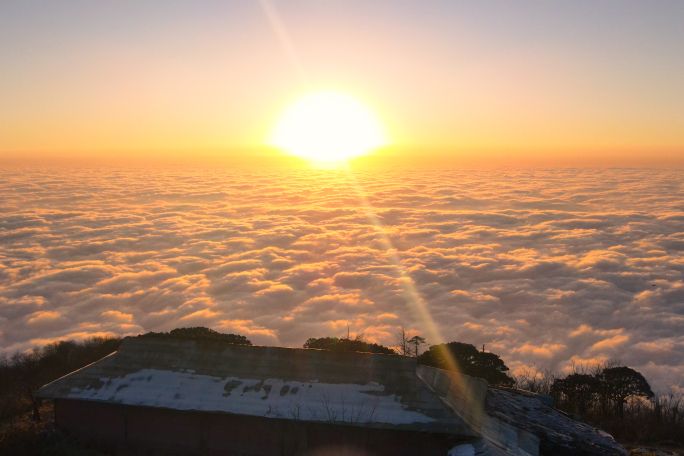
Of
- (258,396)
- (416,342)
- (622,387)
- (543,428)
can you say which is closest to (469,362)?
(416,342)

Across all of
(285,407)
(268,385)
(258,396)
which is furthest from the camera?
(268,385)

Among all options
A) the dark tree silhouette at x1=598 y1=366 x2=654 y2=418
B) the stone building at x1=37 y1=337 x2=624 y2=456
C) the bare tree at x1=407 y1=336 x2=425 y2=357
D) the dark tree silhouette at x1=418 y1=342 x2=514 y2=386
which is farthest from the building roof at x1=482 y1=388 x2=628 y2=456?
the bare tree at x1=407 y1=336 x2=425 y2=357

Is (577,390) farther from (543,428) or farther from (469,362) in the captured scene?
(543,428)

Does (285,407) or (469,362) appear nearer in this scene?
(285,407)

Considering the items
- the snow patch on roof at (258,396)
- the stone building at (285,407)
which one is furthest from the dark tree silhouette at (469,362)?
the snow patch on roof at (258,396)

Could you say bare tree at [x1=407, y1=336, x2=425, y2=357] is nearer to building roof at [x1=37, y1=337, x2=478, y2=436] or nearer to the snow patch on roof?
building roof at [x1=37, y1=337, x2=478, y2=436]

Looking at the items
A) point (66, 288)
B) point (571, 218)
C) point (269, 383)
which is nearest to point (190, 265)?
point (66, 288)

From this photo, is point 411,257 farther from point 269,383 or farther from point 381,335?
point 269,383
